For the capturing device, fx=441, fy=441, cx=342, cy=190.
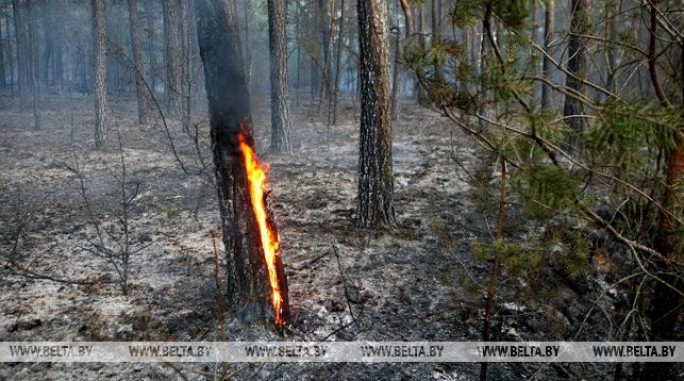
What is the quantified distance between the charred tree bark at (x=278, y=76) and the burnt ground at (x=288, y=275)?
199 cm

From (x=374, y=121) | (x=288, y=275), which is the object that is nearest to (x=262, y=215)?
(x=288, y=275)

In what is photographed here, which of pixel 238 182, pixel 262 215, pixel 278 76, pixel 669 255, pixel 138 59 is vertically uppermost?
pixel 138 59

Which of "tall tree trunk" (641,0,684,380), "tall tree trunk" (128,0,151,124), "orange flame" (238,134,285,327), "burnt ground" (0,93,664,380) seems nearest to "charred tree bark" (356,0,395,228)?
"burnt ground" (0,93,664,380)

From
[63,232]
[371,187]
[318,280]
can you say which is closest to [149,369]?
[318,280]

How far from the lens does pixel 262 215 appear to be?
446cm

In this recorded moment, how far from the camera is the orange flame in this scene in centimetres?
432

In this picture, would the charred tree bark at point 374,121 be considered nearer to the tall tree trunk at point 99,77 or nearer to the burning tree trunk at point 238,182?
the burning tree trunk at point 238,182

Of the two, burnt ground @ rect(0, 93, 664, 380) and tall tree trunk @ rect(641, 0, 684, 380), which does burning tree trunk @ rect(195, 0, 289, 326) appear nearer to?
burnt ground @ rect(0, 93, 664, 380)

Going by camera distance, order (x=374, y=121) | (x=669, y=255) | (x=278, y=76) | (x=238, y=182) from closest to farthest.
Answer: (x=669, y=255) < (x=238, y=182) < (x=374, y=121) < (x=278, y=76)

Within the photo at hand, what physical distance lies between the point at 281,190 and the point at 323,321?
4.59m

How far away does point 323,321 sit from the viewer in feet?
15.8

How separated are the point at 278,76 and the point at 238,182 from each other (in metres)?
8.44

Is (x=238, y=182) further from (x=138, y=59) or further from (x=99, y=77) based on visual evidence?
(x=138, y=59)

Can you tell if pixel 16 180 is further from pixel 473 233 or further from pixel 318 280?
pixel 473 233
